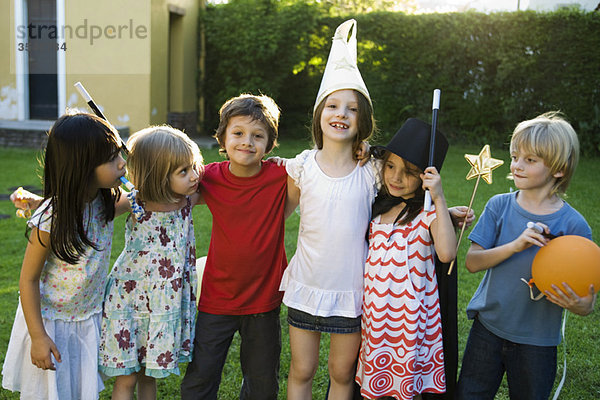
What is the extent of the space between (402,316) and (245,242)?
2.51 feet

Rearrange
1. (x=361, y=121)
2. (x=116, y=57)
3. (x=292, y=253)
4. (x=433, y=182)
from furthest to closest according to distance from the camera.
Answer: (x=116, y=57)
(x=292, y=253)
(x=361, y=121)
(x=433, y=182)

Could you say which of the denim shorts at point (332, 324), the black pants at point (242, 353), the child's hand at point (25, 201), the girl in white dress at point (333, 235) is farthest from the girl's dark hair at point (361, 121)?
the child's hand at point (25, 201)

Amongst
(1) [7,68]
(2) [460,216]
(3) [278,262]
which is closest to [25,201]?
(3) [278,262]

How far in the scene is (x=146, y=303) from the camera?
2605mm

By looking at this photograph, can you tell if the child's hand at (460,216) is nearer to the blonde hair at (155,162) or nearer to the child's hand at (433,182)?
the child's hand at (433,182)

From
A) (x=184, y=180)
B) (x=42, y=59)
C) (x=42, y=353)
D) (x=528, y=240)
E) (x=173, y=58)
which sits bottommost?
(x=42, y=353)

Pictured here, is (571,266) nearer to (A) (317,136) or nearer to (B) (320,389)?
(A) (317,136)

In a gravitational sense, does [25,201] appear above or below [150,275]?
above

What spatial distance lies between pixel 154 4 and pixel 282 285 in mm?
9762

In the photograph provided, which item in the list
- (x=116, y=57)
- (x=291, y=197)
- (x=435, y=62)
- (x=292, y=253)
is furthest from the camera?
(x=435, y=62)

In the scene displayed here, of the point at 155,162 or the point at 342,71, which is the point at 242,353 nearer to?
the point at 155,162

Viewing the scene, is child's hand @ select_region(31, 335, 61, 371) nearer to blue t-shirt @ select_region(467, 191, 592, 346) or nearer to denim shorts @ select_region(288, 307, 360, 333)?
denim shorts @ select_region(288, 307, 360, 333)

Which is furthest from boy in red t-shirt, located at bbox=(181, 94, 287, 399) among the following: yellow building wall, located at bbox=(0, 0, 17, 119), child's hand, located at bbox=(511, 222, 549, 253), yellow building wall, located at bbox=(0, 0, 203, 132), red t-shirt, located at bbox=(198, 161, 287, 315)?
yellow building wall, located at bbox=(0, 0, 17, 119)

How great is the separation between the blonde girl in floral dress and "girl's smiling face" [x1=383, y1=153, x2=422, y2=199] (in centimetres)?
86
